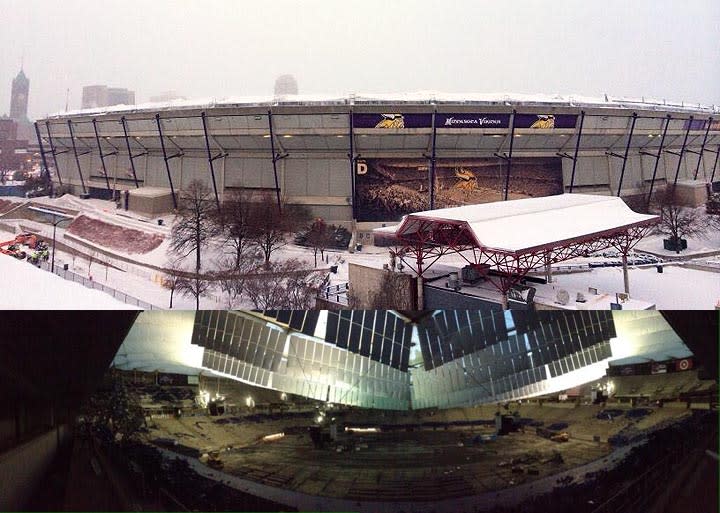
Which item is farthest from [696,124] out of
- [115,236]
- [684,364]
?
[115,236]

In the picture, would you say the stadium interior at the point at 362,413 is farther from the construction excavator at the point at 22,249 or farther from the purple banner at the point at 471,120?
the purple banner at the point at 471,120

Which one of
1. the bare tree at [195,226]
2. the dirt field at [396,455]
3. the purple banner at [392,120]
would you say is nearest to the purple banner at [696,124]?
the purple banner at [392,120]

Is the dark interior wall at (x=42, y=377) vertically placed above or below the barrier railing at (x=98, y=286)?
above

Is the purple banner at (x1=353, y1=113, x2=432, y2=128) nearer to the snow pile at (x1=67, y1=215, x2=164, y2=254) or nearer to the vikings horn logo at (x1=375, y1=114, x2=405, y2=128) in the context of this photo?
the vikings horn logo at (x1=375, y1=114, x2=405, y2=128)

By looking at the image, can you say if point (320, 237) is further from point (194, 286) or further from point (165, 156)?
point (165, 156)

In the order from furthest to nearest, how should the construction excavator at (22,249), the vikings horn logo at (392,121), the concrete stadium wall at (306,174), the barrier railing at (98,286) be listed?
the concrete stadium wall at (306,174) → the vikings horn logo at (392,121) → the construction excavator at (22,249) → the barrier railing at (98,286)

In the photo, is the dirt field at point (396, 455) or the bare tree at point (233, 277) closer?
the dirt field at point (396, 455)

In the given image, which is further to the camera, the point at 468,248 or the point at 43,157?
the point at 43,157

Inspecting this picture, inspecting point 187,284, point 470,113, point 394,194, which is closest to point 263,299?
point 187,284
